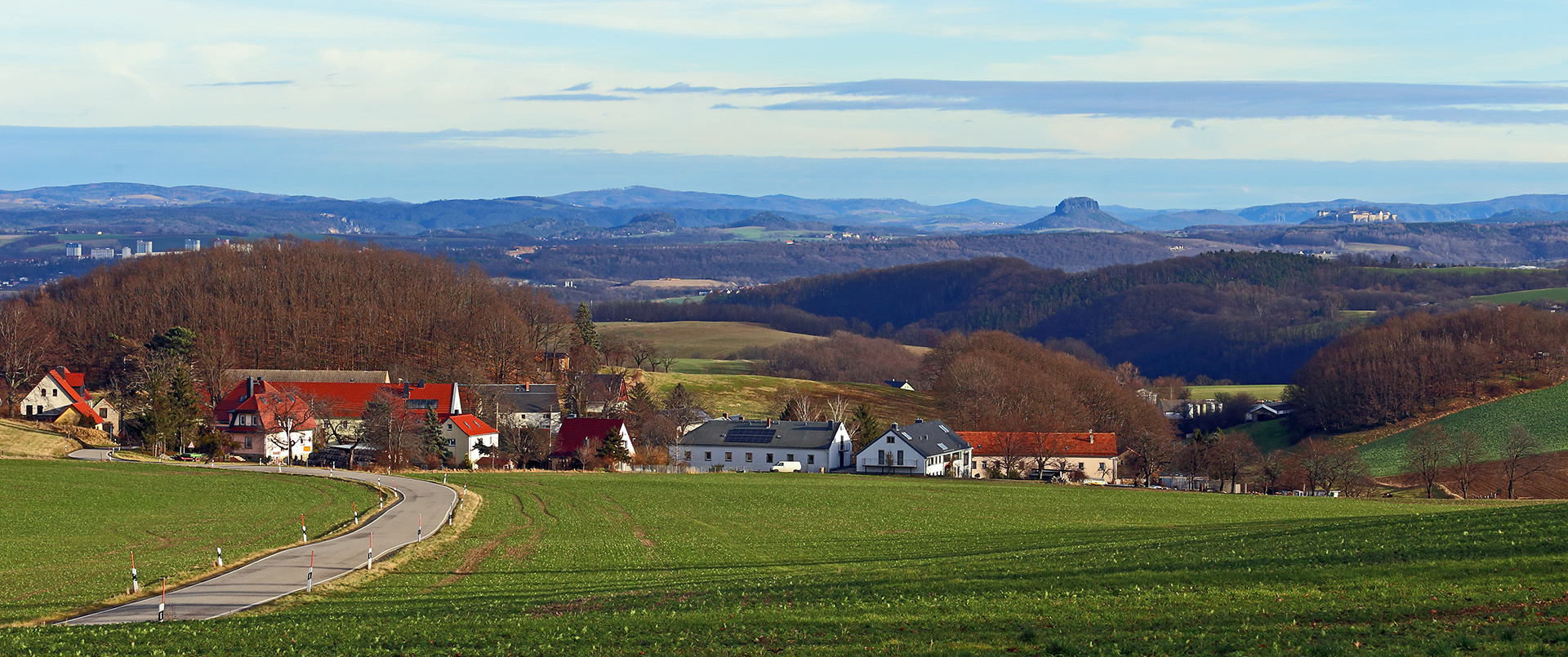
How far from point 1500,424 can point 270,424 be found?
9669cm

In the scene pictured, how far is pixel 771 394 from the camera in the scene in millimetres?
135000

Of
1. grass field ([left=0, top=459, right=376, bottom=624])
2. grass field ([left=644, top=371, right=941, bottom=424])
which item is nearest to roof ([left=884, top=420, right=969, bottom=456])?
grass field ([left=644, top=371, right=941, bottom=424])

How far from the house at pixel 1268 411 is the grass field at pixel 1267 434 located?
1969 mm

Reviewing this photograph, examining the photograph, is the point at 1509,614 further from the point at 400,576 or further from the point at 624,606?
the point at 400,576

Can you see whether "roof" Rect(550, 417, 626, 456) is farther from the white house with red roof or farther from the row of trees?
the row of trees

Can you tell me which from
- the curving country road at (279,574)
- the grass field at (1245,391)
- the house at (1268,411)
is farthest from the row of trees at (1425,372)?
the curving country road at (279,574)

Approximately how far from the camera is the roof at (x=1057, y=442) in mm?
89688

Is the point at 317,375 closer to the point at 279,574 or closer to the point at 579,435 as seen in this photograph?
the point at 579,435

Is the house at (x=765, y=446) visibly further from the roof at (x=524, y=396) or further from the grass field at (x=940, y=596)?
the grass field at (x=940, y=596)

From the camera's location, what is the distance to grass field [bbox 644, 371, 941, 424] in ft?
412

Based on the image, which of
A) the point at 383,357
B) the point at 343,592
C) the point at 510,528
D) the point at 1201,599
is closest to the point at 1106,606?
the point at 1201,599

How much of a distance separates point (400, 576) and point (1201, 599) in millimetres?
18612

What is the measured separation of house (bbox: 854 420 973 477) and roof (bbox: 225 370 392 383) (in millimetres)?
47479

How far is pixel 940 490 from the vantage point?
61.9 meters
